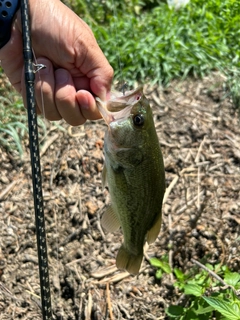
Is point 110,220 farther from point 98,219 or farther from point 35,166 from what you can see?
point 98,219

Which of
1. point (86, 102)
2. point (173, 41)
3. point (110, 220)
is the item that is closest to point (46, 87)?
point (86, 102)

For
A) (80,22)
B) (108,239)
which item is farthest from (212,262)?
(80,22)

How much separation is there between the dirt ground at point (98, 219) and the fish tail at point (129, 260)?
0.69 m

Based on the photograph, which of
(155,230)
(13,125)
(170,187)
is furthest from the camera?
(13,125)

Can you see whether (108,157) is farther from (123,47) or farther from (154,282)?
(123,47)

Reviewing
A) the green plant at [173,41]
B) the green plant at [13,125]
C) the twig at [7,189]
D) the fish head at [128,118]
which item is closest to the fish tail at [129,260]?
the fish head at [128,118]

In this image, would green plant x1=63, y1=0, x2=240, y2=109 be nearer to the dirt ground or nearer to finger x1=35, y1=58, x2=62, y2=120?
the dirt ground

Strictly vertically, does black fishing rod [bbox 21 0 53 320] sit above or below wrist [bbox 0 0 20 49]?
below

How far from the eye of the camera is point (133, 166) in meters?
2.37

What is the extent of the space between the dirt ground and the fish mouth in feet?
4.22

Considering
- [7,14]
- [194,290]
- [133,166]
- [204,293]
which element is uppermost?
[7,14]

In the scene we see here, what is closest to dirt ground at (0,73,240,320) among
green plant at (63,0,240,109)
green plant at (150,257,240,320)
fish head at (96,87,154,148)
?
green plant at (150,257,240,320)

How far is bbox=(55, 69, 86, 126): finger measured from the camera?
2389mm

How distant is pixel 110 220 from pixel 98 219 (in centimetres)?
109
